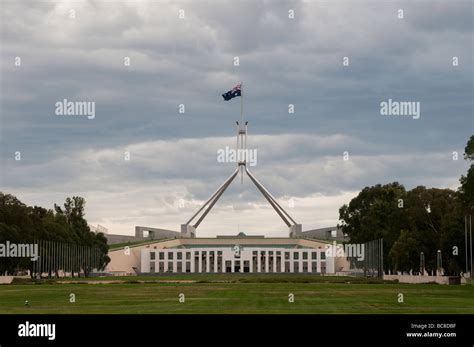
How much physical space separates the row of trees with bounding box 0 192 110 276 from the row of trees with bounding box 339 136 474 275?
Result: 34413mm

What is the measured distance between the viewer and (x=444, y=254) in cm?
8406

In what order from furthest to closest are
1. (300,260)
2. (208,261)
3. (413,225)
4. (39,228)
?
(208,261) → (300,260) → (39,228) → (413,225)

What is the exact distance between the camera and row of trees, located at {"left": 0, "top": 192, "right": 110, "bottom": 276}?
84.2 m

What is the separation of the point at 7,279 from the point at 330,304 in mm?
49698

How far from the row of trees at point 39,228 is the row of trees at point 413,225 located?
34.4m

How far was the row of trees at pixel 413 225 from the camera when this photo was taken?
80312 millimetres

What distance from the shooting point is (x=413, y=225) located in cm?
8712

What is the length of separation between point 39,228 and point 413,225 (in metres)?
39.5
